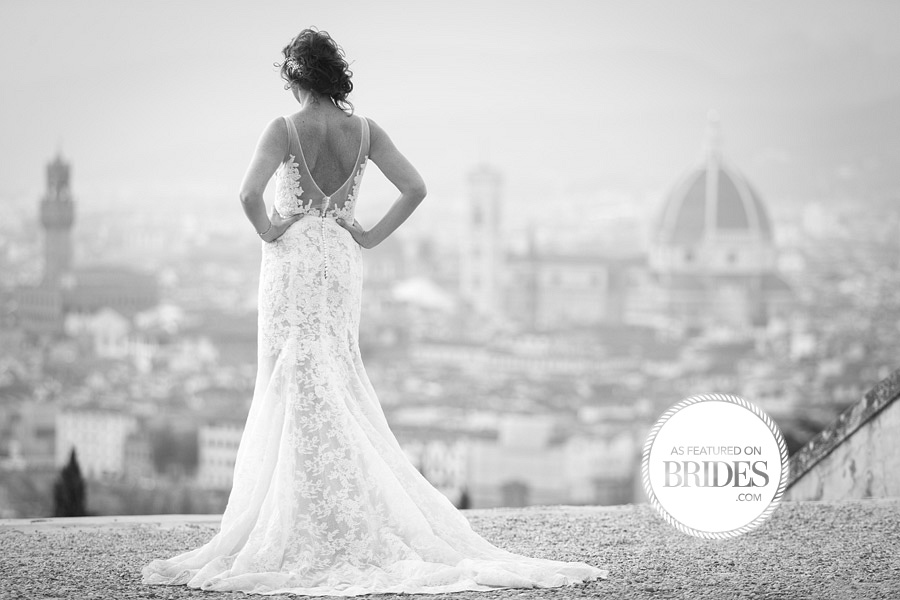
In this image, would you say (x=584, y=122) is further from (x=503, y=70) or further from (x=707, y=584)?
(x=707, y=584)

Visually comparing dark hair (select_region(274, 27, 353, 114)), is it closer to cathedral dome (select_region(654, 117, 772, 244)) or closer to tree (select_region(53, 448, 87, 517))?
tree (select_region(53, 448, 87, 517))

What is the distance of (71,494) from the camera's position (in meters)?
6.63

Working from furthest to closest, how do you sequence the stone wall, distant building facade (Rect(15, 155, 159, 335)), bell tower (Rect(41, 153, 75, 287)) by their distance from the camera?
distant building facade (Rect(15, 155, 159, 335))
bell tower (Rect(41, 153, 75, 287))
the stone wall

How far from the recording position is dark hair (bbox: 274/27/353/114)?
101 inches

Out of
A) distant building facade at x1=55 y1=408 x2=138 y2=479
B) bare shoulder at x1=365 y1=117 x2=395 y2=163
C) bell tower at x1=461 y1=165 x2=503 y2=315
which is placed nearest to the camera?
bare shoulder at x1=365 y1=117 x2=395 y2=163

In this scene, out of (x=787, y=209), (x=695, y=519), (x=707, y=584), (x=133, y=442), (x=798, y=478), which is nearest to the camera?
(x=707, y=584)

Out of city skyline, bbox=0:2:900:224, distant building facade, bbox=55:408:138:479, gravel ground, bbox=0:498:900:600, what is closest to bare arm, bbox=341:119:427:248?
gravel ground, bbox=0:498:900:600

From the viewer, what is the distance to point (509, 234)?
247 feet

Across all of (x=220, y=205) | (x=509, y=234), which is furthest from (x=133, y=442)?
(x=509, y=234)

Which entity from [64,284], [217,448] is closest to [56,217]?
[64,284]

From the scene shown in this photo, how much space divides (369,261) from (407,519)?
70.0 metres

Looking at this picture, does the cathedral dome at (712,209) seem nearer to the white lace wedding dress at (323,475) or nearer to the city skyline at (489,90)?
the city skyline at (489,90)

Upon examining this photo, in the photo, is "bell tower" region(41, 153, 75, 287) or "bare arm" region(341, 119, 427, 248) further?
"bell tower" region(41, 153, 75, 287)

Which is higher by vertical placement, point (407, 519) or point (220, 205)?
point (220, 205)
